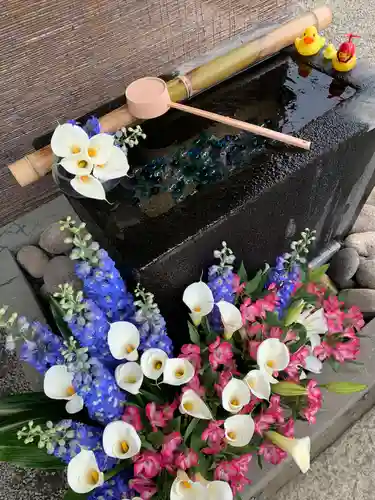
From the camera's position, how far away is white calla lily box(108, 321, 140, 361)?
102cm

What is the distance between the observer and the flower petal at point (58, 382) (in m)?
1.03

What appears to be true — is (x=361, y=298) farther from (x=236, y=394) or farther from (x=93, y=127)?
(x=93, y=127)

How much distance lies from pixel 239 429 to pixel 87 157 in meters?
0.65

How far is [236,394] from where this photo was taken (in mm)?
1026

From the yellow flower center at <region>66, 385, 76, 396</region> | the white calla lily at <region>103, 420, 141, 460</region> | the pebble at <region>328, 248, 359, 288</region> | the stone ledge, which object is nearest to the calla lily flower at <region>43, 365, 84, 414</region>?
the yellow flower center at <region>66, 385, 76, 396</region>

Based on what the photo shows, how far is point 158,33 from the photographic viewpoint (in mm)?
1717

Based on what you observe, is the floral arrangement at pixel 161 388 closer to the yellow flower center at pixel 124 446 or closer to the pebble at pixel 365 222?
the yellow flower center at pixel 124 446

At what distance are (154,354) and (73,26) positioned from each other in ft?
3.51

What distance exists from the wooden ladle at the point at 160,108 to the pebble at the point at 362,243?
675 mm

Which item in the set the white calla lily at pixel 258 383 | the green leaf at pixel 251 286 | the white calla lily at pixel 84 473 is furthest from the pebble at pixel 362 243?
the white calla lily at pixel 84 473

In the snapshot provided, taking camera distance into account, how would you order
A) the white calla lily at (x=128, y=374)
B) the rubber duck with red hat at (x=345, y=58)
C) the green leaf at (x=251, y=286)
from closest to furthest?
1. the white calla lily at (x=128, y=374)
2. the green leaf at (x=251, y=286)
3. the rubber duck with red hat at (x=345, y=58)

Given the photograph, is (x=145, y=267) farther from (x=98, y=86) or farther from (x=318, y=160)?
Result: (x=98, y=86)

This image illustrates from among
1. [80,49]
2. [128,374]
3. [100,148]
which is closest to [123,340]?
[128,374]

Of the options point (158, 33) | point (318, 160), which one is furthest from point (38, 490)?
point (158, 33)
